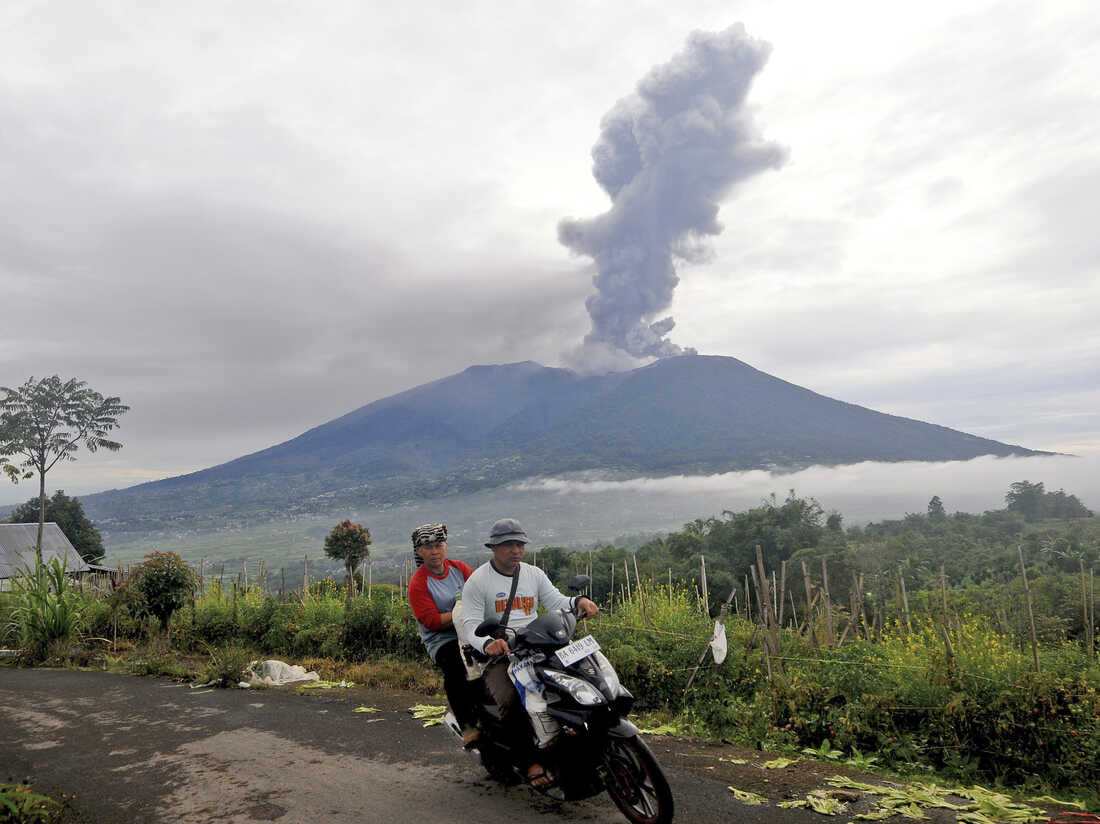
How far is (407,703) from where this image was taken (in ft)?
22.4

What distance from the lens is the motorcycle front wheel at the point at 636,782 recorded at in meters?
3.52

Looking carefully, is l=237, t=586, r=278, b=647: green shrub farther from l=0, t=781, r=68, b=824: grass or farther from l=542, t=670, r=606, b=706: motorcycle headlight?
l=542, t=670, r=606, b=706: motorcycle headlight

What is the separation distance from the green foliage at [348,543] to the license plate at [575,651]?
17958mm

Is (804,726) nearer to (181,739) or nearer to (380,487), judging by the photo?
→ (181,739)

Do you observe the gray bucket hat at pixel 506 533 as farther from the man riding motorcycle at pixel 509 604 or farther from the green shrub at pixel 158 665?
the green shrub at pixel 158 665

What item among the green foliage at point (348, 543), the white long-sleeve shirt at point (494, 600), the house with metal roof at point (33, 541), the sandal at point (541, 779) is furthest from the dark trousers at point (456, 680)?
the house with metal roof at point (33, 541)

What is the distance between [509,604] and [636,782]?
1.13m

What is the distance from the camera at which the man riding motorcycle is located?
3961 millimetres

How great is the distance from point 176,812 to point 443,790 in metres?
1.55

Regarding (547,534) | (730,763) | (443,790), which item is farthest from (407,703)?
(547,534)

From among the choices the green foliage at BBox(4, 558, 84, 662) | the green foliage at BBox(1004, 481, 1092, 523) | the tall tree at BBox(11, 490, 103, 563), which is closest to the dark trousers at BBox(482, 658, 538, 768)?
the green foliage at BBox(4, 558, 84, 662)

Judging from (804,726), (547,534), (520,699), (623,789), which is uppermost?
(520,699)

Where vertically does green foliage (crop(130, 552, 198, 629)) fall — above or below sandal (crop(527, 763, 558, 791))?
above

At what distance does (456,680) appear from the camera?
4.72 metres
